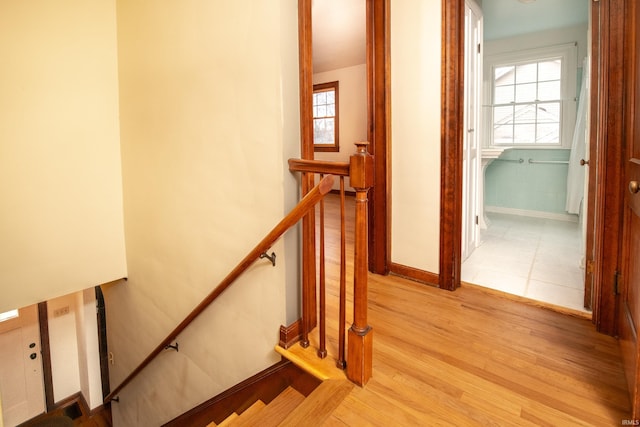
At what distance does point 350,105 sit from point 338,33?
59.1 inches

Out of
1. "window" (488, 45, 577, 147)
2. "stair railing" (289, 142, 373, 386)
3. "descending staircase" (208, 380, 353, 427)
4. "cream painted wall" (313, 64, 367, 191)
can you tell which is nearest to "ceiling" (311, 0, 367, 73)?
"cream painted wall" (313, 64, 367, 191)

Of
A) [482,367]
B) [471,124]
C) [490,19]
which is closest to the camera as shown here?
[482,367]

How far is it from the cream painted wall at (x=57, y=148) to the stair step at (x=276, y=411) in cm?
240

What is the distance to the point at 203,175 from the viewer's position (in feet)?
7.80

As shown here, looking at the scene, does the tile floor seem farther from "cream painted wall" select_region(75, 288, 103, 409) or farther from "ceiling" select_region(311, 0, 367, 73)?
"cream painted wall" select_region(75, 288, 103, 409)

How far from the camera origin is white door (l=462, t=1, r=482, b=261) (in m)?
2.79

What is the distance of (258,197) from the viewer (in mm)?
1975

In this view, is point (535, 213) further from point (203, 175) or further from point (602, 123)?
point (203, 175)

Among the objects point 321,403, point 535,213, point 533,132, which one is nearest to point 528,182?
point 535,213

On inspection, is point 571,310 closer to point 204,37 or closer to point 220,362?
point 220,362

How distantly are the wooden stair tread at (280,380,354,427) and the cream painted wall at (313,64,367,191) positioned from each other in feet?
16.0

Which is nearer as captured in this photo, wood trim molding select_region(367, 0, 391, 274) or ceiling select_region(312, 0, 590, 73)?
wood trim molding select_region(367, 0, 391, 274)

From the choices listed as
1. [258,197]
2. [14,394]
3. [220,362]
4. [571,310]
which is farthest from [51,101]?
[14,394]

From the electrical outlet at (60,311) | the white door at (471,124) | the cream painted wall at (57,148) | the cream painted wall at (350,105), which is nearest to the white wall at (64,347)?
the electrical outlet at (60,311)
